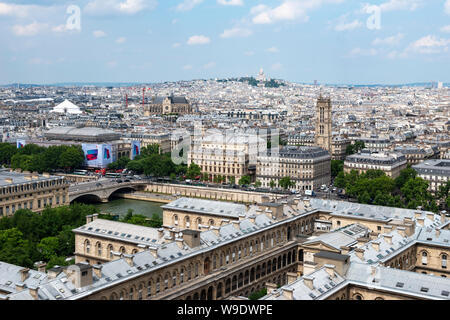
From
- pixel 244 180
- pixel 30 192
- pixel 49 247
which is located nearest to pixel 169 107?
pixel 244 180

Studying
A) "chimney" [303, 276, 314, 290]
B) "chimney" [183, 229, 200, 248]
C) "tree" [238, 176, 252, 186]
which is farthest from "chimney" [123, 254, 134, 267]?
"tree" [238, 176, 252, 186]

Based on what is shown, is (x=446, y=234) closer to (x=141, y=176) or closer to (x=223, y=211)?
(x=223, y=211)

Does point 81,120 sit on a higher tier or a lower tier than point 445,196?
higher

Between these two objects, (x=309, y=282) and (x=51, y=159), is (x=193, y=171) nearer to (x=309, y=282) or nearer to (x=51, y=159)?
(x=51, y=159)

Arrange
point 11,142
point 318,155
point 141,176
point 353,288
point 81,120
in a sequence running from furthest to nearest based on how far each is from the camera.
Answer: point 81,120 < point 11,142 < point 141,176 < point 318,155 < point 353,288

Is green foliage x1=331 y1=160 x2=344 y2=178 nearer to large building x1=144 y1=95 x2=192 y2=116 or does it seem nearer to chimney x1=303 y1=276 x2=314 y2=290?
chimney x1=303 y1=276 x2=314 y2=290

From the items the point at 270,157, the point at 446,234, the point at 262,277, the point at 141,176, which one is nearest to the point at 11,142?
the point at 141,176
